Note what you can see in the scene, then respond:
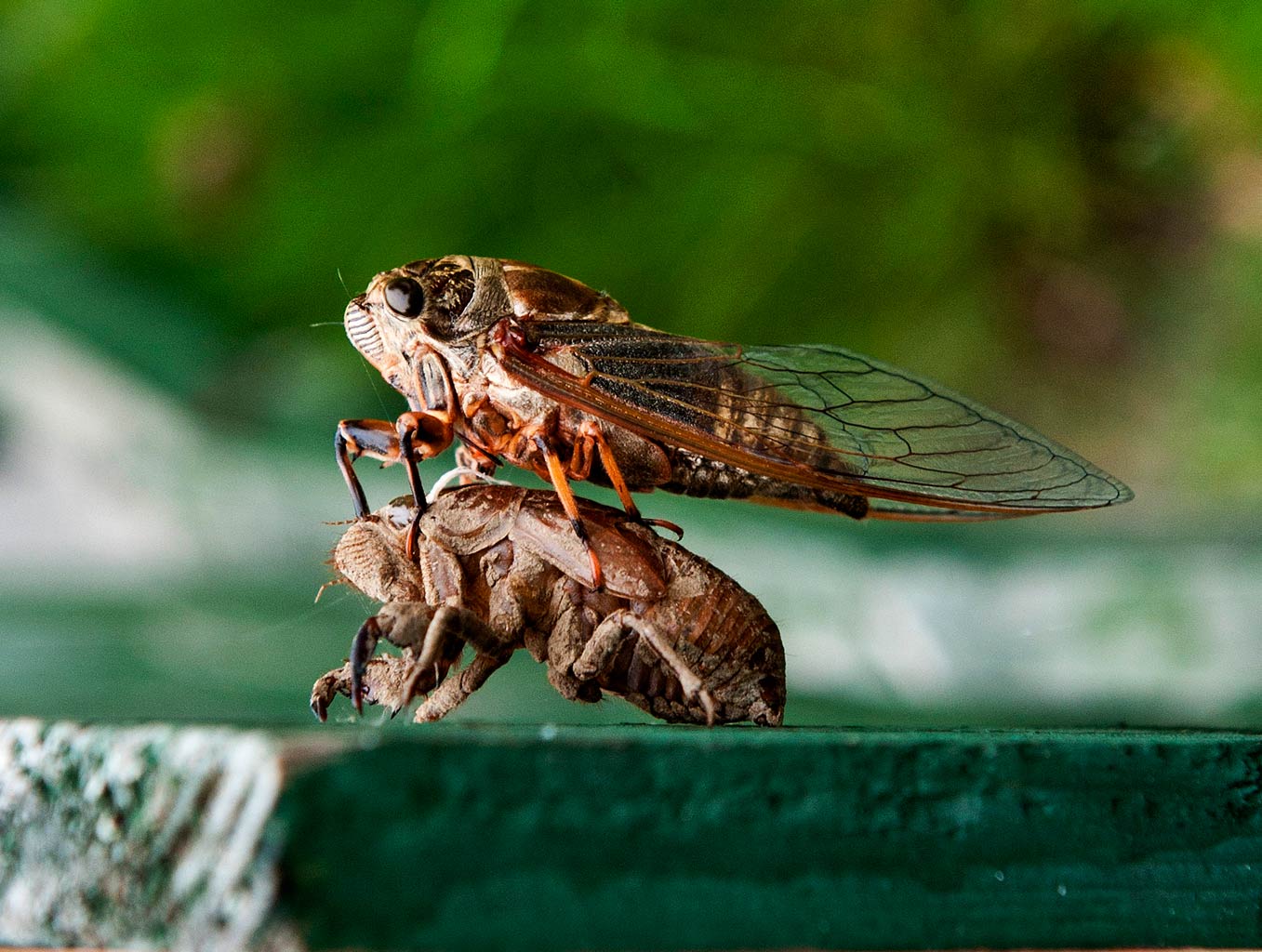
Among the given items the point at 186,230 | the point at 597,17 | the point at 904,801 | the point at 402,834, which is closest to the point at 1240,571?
the point at 597,17

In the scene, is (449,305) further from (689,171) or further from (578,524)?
(689,171)

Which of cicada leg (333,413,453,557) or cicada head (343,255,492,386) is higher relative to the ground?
cicada head (343,255,492,386)

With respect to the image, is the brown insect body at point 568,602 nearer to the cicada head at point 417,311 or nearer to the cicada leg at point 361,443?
the cicada leg at point 361,443

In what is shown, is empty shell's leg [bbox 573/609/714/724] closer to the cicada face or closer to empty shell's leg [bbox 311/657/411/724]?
empty shell's leg [bbox 311/657/411/724]

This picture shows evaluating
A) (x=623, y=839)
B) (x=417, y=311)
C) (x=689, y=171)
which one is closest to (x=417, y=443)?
(x=417, y=311)

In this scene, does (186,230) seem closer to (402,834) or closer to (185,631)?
(185,631)

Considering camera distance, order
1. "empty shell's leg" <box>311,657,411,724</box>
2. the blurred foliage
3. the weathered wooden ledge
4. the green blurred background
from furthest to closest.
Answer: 1. the blurred foliage
2. the green blurred background
3. "empty shell's leg" <box>311,657,411,724</box>
4. the weathered wooden ledge

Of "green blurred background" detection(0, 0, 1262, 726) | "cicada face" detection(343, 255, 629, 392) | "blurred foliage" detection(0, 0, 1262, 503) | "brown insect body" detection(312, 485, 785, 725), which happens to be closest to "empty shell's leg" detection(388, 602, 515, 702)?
"brown insect body" detection(312, 485, 785, 725)
